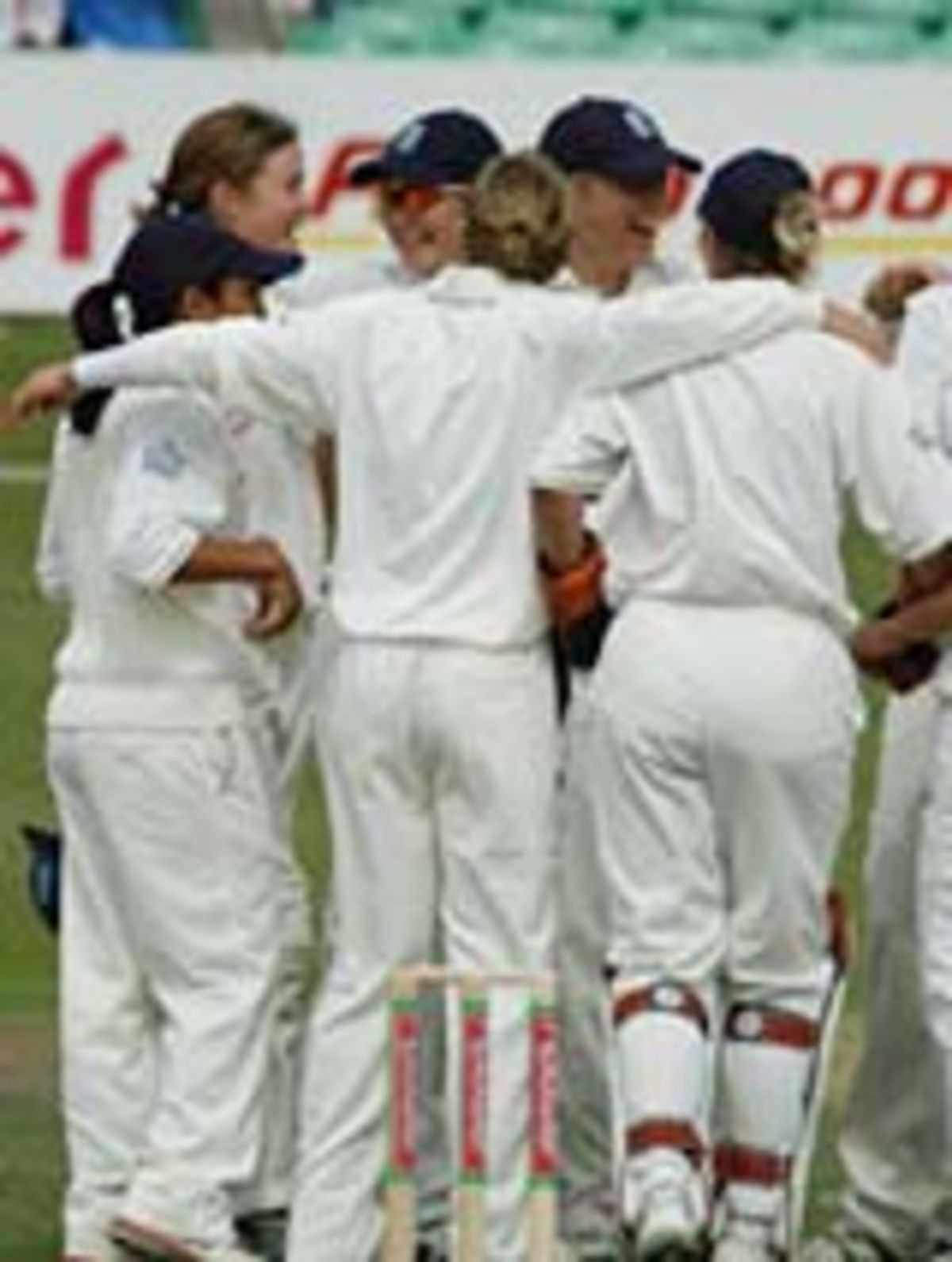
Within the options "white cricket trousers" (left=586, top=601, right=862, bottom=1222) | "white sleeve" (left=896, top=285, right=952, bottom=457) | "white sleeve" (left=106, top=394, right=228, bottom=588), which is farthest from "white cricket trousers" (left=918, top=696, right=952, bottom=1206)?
"white sleeve" (left=106, top=394, right=228, bottom=588)

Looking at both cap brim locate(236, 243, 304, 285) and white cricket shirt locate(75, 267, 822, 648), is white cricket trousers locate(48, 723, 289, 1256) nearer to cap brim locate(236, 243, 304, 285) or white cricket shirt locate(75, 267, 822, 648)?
white cricket shirt locate(75, 267, 822, 648)

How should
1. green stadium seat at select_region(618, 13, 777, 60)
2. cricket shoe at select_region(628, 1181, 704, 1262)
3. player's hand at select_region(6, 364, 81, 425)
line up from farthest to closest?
green stadium seat at select_region(618, 13, 777, 60), player's hand at select_region(6, 364, 81, 425), cricket shoe at select_region(628, 1181, 704, 1262)

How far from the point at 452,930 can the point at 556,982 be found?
387mm

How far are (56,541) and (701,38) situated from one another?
51.9 feet

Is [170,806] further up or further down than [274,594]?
further down

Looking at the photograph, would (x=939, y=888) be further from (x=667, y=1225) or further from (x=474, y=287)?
(x=474, y=287)

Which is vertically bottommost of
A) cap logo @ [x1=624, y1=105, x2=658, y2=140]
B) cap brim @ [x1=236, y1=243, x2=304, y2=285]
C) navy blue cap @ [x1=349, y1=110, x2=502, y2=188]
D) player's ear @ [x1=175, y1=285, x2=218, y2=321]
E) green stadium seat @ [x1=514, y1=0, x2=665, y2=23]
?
green stadium seat @ [x1=514, y1=0, x2=665, y2=23]

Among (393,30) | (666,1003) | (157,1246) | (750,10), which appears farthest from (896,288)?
(750,10)

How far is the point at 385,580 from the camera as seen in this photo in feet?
32.6

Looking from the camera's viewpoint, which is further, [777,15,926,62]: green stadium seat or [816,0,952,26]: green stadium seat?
[816,0,952,26]: green stadium seat

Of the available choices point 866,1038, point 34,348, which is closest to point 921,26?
point 34,348

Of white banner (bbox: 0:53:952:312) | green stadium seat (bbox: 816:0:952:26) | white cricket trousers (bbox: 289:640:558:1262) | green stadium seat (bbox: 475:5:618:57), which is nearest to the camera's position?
white cricket trousers (bbox: 289:640:558:1262)

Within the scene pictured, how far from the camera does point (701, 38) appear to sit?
26.2 m

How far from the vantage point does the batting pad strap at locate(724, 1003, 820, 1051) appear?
32.8 feet
